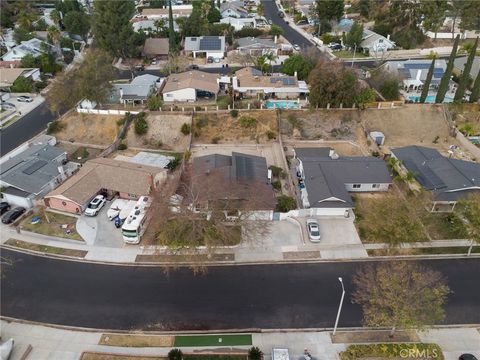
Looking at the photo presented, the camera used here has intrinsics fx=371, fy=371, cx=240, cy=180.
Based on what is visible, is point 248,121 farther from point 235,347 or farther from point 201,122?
point 235,347

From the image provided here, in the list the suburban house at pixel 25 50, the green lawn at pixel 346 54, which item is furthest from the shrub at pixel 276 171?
the suburban house at pixel 25 50

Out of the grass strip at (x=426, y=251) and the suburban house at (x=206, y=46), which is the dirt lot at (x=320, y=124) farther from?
the suburban house at (x=206, y=46)

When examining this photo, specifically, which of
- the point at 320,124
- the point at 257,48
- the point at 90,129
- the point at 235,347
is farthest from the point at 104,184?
the point at 257,48

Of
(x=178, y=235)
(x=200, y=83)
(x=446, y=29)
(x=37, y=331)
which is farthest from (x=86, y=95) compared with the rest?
(x=446, y=29)

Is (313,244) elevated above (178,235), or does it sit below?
below

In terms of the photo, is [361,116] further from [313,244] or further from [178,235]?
[178,235]

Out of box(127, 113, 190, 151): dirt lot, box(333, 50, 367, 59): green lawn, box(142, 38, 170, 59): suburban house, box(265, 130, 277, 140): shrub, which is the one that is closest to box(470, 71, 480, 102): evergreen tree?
box(333, 50, 367, 59): green lawn

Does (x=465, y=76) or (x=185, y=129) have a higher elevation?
(x=465, y=76)
